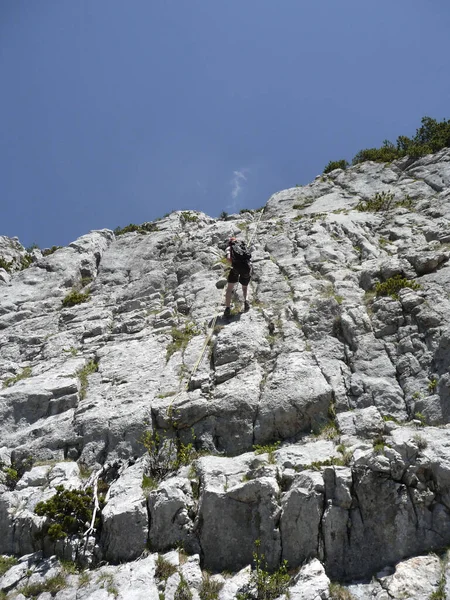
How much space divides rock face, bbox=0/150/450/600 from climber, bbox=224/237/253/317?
835 millimetres

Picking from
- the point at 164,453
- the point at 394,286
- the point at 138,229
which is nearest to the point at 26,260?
the point at 138,229

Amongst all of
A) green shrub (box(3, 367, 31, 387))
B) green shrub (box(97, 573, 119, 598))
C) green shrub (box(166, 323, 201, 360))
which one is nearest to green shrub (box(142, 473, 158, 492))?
green shrub (box(97, 573, 119, 598))

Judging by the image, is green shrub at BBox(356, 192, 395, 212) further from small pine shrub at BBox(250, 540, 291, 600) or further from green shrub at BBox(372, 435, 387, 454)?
small pine shrub at BBox(250, 540, 291, 600)

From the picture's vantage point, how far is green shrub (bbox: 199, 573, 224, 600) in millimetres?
9320

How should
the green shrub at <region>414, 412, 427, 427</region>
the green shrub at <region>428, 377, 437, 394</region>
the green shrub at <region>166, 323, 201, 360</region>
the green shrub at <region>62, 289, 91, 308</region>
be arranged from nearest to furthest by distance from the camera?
the green shrub at <region>414, 412, 427, 427</region>, the green shrub at <region>428, 377, 437, 394</region>, the green shrub at <region>166, 323, 201, 360</region>, the green shrub at <region>62, 289, 91, 308</region>

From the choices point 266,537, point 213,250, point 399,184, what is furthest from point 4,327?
point 399,184

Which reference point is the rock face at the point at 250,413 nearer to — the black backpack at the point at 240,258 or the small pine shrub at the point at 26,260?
the black backpack at the point at 240,258

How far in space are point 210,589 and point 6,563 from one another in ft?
16.0

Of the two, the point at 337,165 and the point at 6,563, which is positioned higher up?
the point at 337,165

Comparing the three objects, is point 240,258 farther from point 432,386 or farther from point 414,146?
point 414,146

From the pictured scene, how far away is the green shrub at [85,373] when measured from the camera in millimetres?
15654

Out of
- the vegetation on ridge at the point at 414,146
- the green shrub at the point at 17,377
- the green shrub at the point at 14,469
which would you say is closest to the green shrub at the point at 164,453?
the green shrub at the point at 14,469

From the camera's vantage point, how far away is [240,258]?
17.6m

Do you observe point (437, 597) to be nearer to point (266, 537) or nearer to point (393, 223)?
point (266, 537)
